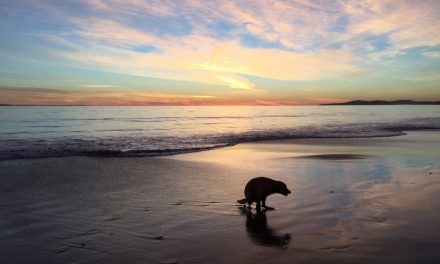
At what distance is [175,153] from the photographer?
20.2m

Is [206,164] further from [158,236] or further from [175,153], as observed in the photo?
[158,236]

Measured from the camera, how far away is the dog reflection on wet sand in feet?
21.8

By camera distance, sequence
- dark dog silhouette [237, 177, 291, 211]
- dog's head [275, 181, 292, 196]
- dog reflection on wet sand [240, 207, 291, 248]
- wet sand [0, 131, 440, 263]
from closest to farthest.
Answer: wet sand [0, 131, 440, 263]
dog reflection on wet sand [240, 207, 291, 248]
dark dog silhouette [237, 177, 291, 211]
dog's head [275, 181, 292, 196]

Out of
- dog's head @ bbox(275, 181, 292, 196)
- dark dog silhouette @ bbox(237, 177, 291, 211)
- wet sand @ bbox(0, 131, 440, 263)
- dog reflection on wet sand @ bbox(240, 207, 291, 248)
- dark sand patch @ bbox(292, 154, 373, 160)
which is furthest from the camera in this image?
dark sand patch @ bbox(292, 154, 373, 160)

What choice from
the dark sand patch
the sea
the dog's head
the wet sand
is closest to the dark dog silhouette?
the dog's head

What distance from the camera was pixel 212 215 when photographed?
830 centimetres

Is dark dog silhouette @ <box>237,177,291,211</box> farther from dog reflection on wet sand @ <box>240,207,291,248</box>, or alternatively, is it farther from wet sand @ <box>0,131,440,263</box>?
dog reflection on wet sand @ <box>240,207,291,248</box>

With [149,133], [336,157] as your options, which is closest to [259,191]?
[336,157]

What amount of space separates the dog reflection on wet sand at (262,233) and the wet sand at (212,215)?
2 cm

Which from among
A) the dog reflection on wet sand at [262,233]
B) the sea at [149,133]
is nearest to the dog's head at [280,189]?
the dog reflection on wet sand at [262,233]

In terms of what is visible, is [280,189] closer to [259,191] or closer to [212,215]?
[259,191]

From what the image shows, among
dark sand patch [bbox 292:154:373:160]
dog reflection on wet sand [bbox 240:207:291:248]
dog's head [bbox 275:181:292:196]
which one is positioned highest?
dog's head [bbox 275:181:292:196]

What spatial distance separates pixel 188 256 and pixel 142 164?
33.8 feet

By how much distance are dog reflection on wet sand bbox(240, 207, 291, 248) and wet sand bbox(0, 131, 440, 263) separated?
0.8 inches
